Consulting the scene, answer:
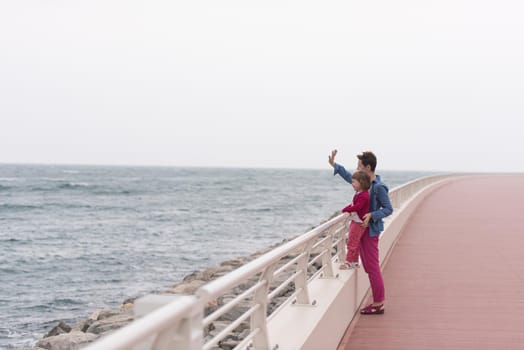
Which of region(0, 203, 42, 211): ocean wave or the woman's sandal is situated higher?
the woman's sandal

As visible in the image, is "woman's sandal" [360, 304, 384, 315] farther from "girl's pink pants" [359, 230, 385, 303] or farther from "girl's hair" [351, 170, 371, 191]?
"girl's hair" [351, 170, 371, 191]

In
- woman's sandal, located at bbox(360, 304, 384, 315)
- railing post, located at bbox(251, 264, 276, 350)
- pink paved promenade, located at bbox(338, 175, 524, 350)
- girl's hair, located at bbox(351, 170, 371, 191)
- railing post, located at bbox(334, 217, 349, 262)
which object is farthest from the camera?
railing post, located at bbox(334, 217, 349, 262)

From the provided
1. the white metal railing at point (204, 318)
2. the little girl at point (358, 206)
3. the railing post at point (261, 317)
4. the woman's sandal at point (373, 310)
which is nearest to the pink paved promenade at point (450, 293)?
the woman's sandal at point (373, 310)

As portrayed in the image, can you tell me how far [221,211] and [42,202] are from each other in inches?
764

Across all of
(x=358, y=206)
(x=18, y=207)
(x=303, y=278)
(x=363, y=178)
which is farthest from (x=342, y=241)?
(x=18, y=207)

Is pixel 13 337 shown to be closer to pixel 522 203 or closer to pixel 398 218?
pixel 398 218

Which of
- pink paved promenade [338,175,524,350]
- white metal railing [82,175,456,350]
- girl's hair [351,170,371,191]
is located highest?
girl's hair [351,170,371,191]

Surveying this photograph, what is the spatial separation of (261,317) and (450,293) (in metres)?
5.75

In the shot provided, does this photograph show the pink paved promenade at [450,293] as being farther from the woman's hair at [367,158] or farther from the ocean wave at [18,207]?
the ocean wave at [18,207]

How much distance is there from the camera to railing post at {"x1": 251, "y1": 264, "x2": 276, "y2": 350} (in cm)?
504

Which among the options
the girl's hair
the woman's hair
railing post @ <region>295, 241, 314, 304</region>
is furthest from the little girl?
railing post @ <region>295, 241, 314, 304</region>

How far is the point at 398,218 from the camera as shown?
17234 mm

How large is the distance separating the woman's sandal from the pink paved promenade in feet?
0.20

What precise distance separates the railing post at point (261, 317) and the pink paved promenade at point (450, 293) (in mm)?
A: 2184
